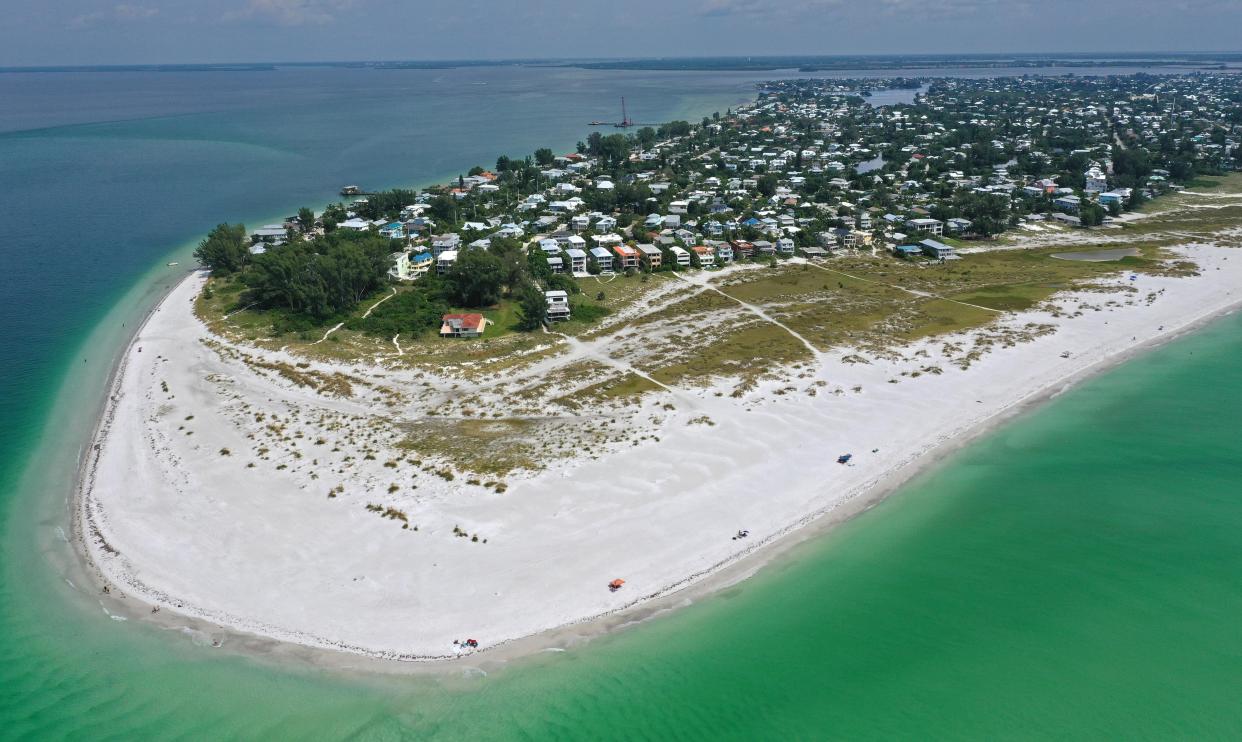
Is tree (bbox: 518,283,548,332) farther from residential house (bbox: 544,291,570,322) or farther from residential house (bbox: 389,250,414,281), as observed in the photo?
residential house (bbox: 389,250,414,281)

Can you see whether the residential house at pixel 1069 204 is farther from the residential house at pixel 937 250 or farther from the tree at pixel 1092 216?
the residential house at pixel 937 250

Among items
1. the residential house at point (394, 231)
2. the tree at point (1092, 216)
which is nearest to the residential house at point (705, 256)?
the residential house at point (394, 231)

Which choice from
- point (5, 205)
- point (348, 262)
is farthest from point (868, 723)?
point (5, 205)

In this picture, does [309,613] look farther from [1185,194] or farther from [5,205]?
[1185,194]

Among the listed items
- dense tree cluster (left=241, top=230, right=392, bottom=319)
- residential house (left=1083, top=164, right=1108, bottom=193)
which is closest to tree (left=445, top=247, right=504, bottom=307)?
dense tree cluster (left=241, top=230, right=392, bottom=319)

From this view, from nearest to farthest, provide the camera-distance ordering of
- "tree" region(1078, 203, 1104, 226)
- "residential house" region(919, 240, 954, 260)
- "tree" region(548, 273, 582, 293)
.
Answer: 1. "tree" region(548, 273, 582, 293)
2. "residential house" region(919, 240, 954, 260)
3. "tree" region(1078, 203, 1104, 226)
